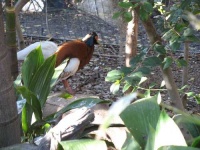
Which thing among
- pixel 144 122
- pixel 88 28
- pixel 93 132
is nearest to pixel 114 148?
pixel 93 132

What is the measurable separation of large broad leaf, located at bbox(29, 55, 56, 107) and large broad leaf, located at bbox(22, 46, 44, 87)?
28 mm

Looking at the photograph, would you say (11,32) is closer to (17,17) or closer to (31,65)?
(31,65)

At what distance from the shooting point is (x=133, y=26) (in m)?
2.78

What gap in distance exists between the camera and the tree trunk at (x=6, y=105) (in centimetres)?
154

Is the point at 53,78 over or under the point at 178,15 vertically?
under

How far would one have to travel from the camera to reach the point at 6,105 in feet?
5.21

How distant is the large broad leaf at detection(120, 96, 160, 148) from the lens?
4.13ft

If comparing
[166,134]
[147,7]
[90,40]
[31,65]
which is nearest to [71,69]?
[90,40]

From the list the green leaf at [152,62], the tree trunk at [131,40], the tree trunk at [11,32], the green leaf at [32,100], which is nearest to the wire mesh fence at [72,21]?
the tree trunk at [131,40]

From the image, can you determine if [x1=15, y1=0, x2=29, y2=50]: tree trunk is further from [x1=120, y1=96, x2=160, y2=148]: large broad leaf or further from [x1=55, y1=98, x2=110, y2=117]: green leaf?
[x1=120, y1=96, x2=160, y2=148]: large broad leaf

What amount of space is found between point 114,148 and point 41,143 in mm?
351

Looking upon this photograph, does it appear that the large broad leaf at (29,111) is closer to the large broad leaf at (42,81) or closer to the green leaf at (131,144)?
the large broad leaf at (42,81)

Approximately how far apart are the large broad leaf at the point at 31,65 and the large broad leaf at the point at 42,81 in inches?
1.1

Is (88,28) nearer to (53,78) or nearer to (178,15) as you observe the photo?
(53,78)
